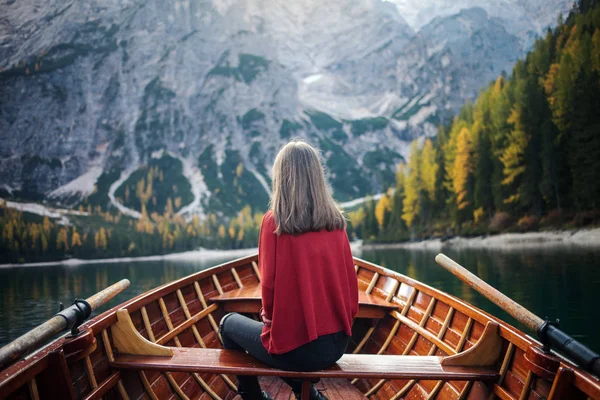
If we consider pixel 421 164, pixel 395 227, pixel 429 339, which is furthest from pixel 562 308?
pixel 395 227

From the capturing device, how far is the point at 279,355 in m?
4.09

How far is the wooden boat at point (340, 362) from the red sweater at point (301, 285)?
63 centimetres

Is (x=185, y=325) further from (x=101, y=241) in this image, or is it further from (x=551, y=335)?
(x=101, y=241)

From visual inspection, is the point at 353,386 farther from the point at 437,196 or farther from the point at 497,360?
the point at 437,196

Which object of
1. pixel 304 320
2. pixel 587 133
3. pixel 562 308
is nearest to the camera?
pixel 304 320

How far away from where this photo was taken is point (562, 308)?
15.6 m

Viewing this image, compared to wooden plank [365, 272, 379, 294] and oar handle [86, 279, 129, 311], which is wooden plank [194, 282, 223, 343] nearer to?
oar handle [86, 279, 129, 311]

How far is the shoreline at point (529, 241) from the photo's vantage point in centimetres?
4103

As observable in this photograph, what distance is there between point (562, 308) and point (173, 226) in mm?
181604

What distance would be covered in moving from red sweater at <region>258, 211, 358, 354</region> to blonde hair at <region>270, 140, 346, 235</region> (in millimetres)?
92

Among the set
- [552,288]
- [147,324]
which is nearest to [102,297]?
[147,324]

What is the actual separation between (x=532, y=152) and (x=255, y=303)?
58.2 m

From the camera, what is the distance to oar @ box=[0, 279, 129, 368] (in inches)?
131

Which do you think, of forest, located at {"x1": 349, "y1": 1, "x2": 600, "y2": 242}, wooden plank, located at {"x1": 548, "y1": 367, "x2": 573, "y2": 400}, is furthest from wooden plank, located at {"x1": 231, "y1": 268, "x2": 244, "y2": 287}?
forest, located at {"x1": 349, "y1": 1, "x2": 600, "y2": 242}
